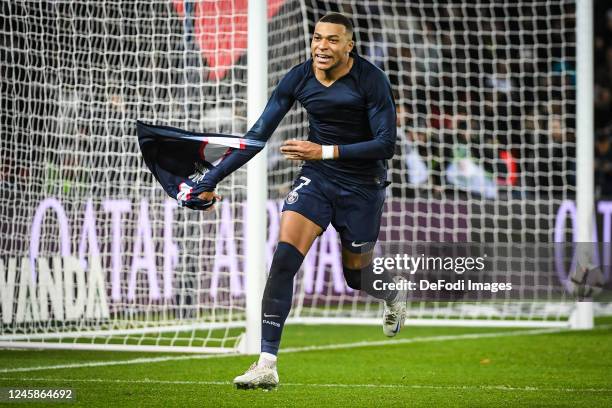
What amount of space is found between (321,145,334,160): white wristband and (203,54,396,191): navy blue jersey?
54mm

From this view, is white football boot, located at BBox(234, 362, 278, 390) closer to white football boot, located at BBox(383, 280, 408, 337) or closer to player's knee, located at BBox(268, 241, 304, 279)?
player's knee, located at BBox(268, 241, 304, 279)

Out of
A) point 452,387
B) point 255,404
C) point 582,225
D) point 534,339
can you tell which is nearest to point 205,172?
point 255,404

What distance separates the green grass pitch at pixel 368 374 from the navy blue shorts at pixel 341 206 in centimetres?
99

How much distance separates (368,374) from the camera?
28.2 feet

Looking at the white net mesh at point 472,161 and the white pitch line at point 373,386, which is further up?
the white net mesh at point 472,161

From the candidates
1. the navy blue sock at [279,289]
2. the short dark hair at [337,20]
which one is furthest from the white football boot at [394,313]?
the short dark hair at [337,20]

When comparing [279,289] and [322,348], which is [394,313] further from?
[322,348]

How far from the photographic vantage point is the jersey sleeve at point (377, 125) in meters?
6.83

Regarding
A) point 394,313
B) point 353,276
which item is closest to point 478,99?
point 394,313

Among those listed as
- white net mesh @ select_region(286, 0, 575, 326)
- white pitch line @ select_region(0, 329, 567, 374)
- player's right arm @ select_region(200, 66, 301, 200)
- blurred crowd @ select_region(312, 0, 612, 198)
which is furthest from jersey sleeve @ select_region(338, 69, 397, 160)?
white net mesh @ select_region(286, 0, 575, 326)

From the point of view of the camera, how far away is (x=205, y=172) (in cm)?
711

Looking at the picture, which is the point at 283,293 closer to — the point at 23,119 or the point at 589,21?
the point at 23,119

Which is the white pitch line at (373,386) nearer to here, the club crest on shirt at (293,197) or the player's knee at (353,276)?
the player's knee at (353,276)

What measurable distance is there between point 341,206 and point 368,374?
1.91 m
